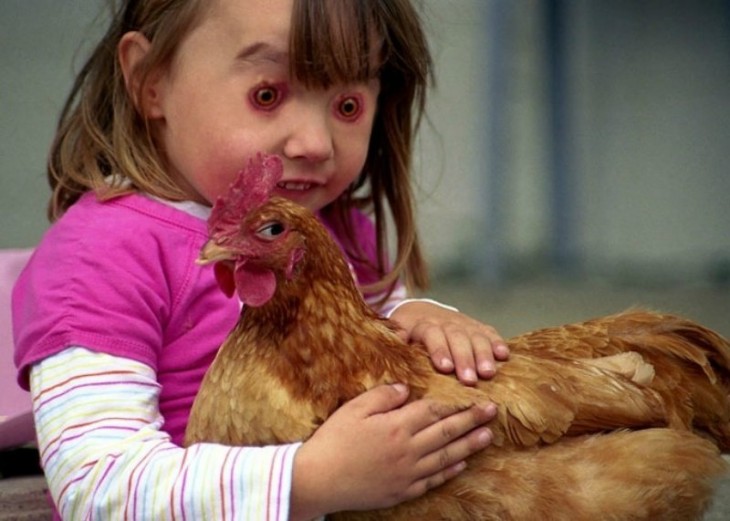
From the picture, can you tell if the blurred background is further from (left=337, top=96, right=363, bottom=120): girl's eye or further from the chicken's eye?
the chicken's eye

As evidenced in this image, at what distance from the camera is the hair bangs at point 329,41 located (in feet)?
5.32

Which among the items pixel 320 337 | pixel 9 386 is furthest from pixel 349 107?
pixel 9 386

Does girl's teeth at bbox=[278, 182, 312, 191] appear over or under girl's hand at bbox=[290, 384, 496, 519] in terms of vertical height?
over

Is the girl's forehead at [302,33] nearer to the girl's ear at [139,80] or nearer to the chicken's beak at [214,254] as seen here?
the girl's ear at [139,80]

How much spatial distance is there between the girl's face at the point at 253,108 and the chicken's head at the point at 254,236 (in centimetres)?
25

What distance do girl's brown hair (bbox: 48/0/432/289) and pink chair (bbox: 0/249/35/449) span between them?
28 cm

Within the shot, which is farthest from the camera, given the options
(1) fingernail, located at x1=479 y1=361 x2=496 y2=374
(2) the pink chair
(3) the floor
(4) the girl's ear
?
(3) the floor

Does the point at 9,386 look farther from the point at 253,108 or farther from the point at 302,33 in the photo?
the point at 302,33

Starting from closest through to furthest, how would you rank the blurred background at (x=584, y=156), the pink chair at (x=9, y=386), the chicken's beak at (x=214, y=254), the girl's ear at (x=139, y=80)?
the chicken's beak at (x=214, y=254) < the girl's ear at (x=139, y=80) < the pink chair at (x=9, y=386) < the blurred background at (x=584, y=156)

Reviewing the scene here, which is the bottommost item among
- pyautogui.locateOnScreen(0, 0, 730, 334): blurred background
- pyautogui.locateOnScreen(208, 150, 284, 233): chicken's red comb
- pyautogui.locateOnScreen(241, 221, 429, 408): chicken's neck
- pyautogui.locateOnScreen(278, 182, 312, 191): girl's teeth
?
pyautogui.locateOnScreen(0, 0, 730, 334): blurred background

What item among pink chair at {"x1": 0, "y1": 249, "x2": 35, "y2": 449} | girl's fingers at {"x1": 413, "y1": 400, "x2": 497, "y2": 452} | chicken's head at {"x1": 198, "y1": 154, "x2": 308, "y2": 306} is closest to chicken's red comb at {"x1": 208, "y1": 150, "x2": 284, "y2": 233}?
chicken's head at {"x1": 198, "y1": 154, "x2": 308, "y2": 306}

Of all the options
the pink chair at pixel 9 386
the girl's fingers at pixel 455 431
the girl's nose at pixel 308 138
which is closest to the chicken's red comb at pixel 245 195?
the girl's nose at pixel 308 138

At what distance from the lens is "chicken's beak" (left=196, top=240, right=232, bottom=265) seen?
136 centimetres

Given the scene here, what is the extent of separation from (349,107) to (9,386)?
792 mm
